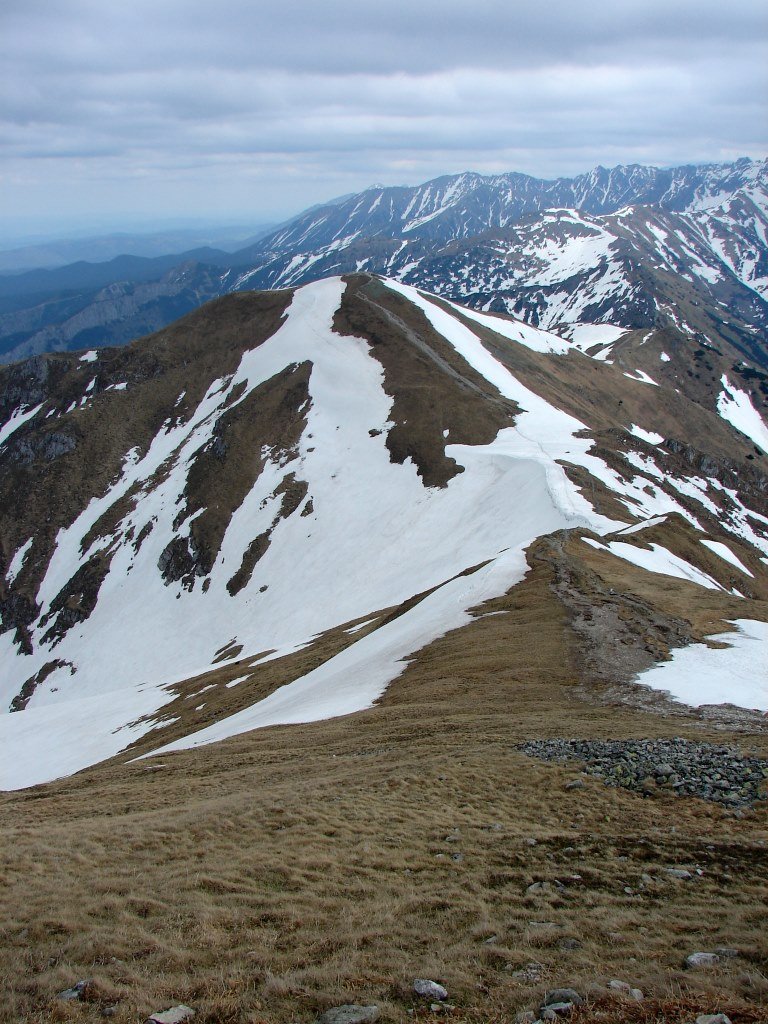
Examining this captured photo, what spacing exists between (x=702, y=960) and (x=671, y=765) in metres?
8.98

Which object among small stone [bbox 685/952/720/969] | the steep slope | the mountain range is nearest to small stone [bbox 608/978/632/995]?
the mountain range

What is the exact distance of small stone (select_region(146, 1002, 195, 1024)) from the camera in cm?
811

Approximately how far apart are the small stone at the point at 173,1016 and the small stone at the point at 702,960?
683cm

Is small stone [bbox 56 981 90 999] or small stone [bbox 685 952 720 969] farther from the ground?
small stone [bbox 56 981 90 999]

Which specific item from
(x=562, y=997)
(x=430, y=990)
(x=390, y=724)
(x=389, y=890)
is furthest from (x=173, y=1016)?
(x=390, y=724)

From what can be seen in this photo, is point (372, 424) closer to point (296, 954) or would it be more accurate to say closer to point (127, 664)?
point (127, 664)

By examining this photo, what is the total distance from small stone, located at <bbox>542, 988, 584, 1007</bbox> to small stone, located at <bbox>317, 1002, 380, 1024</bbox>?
218cm

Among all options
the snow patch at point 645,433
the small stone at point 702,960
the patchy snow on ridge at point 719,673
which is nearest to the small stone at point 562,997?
the small stone at point 702,960

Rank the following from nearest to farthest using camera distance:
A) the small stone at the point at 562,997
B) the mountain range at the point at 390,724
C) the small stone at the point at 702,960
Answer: the small stone at the point at 562,997
the small stone at the point at 702,960
the mountain range at the point at 390,724

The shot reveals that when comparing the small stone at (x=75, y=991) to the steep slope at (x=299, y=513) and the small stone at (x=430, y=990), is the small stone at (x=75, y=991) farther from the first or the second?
the steep slope at (x=299, y=513)

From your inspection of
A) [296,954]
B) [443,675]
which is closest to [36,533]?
[443,675]

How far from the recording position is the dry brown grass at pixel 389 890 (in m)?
8.62

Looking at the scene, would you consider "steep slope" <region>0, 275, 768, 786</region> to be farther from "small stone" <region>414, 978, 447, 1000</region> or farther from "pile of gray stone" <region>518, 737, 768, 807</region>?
"small stone" <region>414, 978, 447, 1000</region>

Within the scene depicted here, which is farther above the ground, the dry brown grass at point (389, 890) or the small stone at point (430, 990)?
the small stone at point (430, 990)
